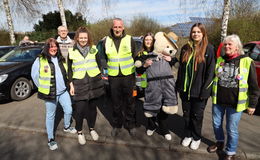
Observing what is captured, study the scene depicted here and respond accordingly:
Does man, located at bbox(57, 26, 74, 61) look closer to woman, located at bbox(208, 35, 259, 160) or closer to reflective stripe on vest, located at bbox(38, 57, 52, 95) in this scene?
reflective stripe on vest, located at bbox(38, 57, 52, 95)

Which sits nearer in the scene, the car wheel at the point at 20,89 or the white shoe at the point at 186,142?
the white shoe at the point at 186,142

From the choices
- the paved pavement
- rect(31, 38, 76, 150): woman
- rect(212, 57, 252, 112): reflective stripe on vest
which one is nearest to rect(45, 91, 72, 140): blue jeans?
rect(31, 38, 76, 150): woman

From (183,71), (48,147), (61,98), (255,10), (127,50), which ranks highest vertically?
(255,10)

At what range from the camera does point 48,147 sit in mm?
3367

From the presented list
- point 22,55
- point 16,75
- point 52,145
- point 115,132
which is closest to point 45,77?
point 52,145

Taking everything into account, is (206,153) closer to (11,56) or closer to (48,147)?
(48,147)

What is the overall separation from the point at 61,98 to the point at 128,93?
124 cm

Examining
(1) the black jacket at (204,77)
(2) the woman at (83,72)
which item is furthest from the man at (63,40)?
(1) the black jacket at (204,77)

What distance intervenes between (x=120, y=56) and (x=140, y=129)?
1608 millimetres

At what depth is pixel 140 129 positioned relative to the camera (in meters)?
3.79

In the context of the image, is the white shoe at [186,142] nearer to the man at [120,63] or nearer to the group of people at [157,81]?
the group of people at [157,81]

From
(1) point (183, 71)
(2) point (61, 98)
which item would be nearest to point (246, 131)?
(1) point (183, 71)

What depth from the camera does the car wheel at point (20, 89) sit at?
5.70m

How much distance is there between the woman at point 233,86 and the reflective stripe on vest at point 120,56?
1428 mm
